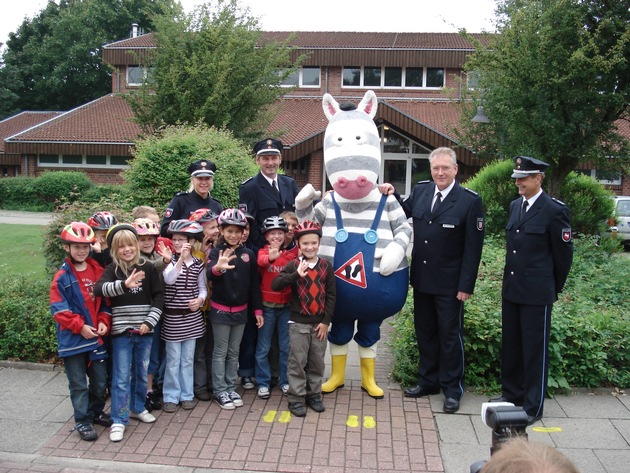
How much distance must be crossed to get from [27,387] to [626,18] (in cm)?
1018

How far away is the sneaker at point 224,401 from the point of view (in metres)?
5.08

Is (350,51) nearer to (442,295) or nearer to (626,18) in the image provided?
(626,18)

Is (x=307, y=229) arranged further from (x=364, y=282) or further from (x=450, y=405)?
(x=450, y=405)

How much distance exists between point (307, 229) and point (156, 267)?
132 cm

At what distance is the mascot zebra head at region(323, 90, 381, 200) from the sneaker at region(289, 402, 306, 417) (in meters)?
1.83

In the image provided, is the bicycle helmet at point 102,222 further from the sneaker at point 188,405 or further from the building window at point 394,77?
the building window at point 394,77

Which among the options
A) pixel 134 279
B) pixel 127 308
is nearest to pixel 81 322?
pixel 127 308

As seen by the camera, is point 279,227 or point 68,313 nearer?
point 68,313

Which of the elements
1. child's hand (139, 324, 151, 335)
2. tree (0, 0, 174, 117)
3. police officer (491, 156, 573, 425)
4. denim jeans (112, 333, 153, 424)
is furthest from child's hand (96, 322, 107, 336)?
tree (0, 0, 174, 117)

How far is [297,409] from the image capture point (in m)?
4.99

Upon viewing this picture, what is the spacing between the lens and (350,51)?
27.3m

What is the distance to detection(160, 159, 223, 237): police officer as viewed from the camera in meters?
5.81

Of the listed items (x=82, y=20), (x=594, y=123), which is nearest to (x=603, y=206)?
(x=594, y=123)

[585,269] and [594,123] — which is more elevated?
[594,123]
